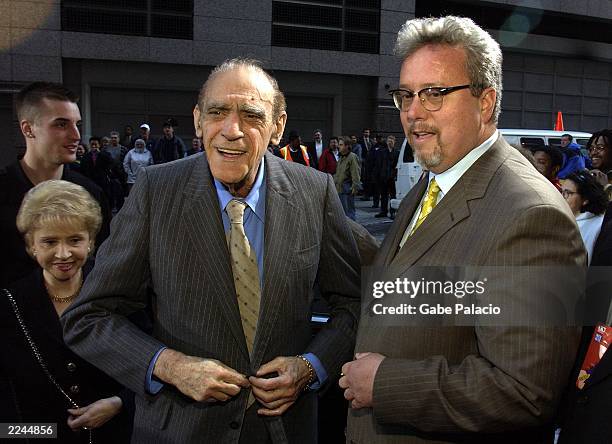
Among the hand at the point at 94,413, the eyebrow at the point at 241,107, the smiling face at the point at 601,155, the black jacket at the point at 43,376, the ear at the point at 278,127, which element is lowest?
the hand at the point at 94,413

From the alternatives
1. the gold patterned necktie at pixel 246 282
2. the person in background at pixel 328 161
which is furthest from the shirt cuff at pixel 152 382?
the person in background at pixel 328 161

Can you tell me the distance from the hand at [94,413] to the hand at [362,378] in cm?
115

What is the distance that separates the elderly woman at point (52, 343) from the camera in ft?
8.07

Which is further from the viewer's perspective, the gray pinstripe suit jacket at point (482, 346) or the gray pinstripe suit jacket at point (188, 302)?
the gray pinstripe suit jacket at point (188, 302)

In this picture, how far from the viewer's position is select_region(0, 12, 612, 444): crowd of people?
1.65m

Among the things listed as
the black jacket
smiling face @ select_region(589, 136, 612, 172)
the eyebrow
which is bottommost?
the black jacket

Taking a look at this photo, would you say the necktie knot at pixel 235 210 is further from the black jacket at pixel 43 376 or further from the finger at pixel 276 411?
the black jacket at pixel 43 376

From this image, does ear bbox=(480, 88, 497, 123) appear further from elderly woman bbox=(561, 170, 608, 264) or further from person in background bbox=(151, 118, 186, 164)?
person in background bbox=(151, 118, 186, 164)

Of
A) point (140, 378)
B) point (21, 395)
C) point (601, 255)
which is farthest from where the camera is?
point (21, 395)

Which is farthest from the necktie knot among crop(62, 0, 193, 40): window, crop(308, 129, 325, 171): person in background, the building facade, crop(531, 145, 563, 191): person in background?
crop(62, 0, 193, 40): window

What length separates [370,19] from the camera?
70.8 ft

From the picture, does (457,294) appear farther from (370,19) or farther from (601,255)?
(370,19)

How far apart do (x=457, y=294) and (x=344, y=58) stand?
2062 cm

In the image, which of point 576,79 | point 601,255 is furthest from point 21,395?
point 576,79
